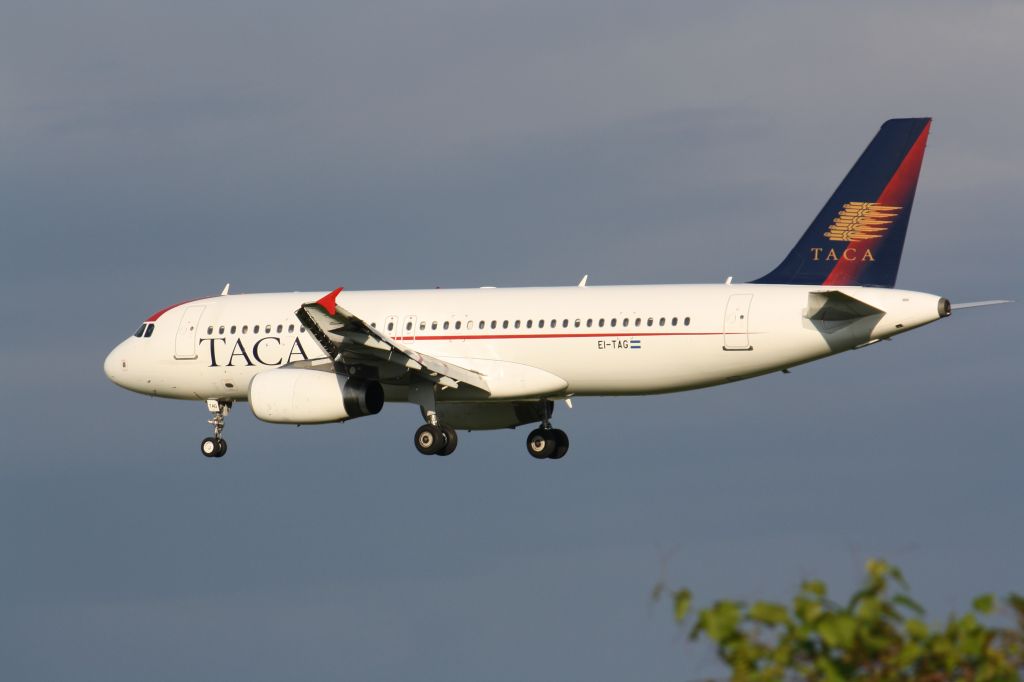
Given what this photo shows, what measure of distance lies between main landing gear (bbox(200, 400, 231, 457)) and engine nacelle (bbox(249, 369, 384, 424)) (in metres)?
Answer: 5.07

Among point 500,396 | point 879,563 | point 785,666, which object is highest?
point 500,396

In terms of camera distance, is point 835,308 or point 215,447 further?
point 215,447

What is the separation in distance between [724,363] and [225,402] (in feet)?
48.2

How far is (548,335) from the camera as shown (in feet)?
131

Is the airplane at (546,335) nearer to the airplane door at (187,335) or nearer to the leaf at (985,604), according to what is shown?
the airplane door at (187,335)

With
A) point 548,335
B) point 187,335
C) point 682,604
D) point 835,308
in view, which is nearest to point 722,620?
point 682,604

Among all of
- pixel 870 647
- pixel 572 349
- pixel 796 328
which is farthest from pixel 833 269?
pixel 870 647

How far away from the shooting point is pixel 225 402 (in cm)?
4534

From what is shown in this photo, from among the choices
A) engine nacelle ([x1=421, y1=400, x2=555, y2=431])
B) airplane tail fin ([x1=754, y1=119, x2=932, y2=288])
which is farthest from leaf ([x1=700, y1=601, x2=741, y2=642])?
engine nacelle ([x1=421, y1=400, x2=555, y2=431])

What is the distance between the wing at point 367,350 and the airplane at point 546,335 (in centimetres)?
4

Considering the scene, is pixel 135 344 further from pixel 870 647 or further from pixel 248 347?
pixel 870 647

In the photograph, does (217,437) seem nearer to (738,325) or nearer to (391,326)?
(391,326)

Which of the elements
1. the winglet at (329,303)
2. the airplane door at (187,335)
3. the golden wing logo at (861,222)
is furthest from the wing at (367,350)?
the golden wing logo at (861,222)

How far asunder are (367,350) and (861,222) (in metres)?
11.8
